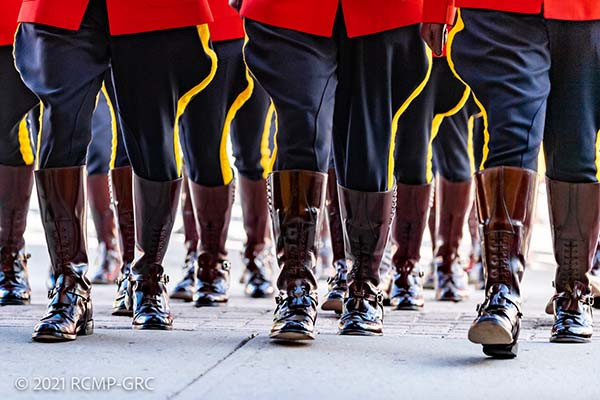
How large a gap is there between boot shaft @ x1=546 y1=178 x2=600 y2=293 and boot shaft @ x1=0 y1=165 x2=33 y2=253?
2.26 m

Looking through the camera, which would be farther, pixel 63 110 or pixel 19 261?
pixel 19 261

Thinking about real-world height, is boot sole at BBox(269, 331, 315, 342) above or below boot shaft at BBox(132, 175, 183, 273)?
below

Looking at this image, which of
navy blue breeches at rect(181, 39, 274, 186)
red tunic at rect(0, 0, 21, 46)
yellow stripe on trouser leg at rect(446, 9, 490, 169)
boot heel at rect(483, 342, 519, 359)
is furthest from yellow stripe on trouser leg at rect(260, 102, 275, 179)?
boot heel at rect(483, 342, 519, 359)

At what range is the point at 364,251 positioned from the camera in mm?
4230

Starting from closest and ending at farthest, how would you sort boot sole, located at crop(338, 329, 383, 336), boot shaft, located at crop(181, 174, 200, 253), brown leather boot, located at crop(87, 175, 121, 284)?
1. boot sole, located at crop(338, 329, 383, 336)
2. boot shaft, located at crop(181, 174, 200, 253)
3. brown leather boot, located at crop(87, 175, 121, 284)

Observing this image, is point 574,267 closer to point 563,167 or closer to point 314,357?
point 563,167

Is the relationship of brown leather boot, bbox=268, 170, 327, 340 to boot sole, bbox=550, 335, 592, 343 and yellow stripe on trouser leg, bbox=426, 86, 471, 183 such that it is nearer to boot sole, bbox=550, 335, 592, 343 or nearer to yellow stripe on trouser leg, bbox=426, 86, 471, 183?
boot sole, bbox=550, 335, 592, 343

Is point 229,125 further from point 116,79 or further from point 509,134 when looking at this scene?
point 509,134

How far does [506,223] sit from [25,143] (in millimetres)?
2277

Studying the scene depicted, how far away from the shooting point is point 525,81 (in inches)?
148

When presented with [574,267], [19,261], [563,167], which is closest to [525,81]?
[563,167]

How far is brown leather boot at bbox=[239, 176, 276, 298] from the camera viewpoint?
5828 millimetres

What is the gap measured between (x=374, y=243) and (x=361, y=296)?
178 mm

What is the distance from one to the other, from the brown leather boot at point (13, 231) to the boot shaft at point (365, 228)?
1.62 m
